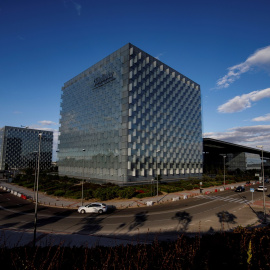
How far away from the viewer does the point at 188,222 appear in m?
22.5

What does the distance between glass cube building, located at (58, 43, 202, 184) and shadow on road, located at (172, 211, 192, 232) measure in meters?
27.2

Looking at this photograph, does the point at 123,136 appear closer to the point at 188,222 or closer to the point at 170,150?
the point at 170,150

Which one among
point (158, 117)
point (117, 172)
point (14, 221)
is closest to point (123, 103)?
point (158, 117)

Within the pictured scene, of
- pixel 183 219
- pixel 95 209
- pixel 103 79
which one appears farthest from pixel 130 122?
pixel 183 219

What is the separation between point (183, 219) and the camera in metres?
23.8

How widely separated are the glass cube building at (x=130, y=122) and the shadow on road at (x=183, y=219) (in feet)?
89.2

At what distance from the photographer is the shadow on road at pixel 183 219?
20184mm

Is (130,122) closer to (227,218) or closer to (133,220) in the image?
(133,220)

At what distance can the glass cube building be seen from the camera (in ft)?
181

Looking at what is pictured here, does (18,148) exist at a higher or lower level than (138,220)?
higher

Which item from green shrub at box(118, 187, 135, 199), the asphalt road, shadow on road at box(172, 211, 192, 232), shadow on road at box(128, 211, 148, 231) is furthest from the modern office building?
shadow on road at box(172, 211, 192, 232)

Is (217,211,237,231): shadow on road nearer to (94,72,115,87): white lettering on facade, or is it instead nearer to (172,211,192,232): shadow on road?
(172,211,192,232): shadow on road

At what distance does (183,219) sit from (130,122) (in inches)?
1316

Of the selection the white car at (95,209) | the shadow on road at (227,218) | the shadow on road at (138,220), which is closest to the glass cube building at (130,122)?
the white car at (95,209)
